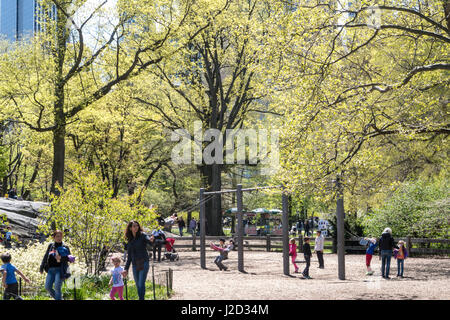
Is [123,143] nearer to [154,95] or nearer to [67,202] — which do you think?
[154,95]

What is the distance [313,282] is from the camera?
55.0 ft

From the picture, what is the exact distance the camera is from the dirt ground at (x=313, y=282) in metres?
13.0

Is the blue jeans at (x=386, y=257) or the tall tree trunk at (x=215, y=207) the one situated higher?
the tall tree trunk at (x=215, y=207)

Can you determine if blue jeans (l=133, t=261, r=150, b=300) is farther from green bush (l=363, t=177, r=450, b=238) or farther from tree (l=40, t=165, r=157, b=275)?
green bush (l=363, t=177, r=450, b=238)

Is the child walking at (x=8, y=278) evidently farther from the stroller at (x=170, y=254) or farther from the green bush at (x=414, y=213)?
the green bush at (x=414, y=213)

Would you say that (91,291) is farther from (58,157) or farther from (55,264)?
(58,157)

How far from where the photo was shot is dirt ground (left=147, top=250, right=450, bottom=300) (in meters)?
13.0

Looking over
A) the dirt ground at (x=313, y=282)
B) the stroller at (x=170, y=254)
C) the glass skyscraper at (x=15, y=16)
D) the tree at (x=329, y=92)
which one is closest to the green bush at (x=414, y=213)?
the dirt ground at (x=313, y=282)

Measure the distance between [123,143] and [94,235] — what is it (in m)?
23.2

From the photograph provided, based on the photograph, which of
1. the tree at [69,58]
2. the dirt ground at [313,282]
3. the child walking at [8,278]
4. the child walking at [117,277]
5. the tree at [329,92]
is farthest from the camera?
the tree at [69,58]

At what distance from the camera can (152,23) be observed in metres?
28.7

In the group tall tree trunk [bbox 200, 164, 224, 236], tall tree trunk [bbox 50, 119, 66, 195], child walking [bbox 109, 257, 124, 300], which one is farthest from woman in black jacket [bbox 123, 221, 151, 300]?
tall tree trunk [bbox 200, 164, 224, 236]

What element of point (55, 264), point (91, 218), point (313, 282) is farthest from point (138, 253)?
point (313, 282)

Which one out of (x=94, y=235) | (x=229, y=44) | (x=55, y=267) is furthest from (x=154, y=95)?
(x=55, y=267)
